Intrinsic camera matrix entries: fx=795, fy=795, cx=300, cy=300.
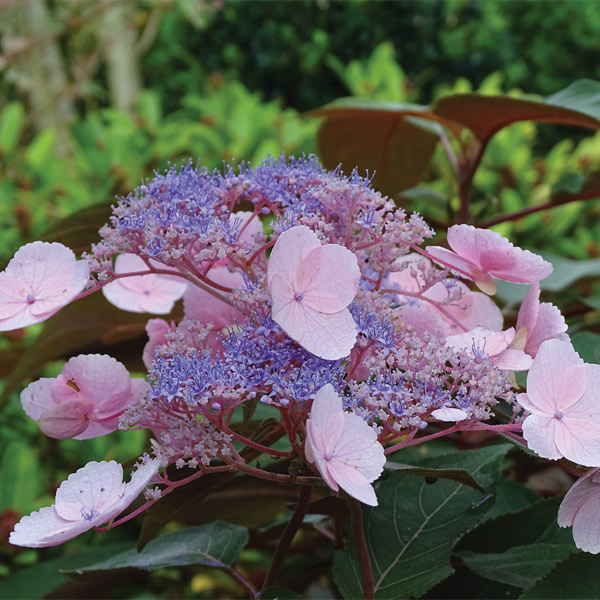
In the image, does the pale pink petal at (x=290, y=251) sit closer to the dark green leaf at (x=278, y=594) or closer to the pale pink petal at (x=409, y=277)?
the pale pink petal at (x=409, y=277)

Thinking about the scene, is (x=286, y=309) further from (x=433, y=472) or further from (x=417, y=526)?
(x=417, y=526)

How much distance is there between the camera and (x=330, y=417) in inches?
18.2

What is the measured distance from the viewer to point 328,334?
19.5 inches

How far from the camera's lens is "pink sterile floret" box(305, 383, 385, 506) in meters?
0.46

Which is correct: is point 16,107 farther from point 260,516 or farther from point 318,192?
point 318,192

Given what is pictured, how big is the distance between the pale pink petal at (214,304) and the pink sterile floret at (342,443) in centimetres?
18

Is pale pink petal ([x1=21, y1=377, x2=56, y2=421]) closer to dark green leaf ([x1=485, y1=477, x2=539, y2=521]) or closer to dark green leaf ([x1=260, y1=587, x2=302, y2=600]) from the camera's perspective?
dark green leaf ([x1=260, y1=587, x2=302, y2=600])

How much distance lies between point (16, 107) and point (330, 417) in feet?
6.28

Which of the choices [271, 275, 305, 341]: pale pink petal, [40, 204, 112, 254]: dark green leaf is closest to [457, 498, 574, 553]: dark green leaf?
[271, 275, 305, 341]: pale pink petal

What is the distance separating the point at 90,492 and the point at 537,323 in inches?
13.2

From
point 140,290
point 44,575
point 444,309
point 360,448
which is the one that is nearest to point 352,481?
point 360,448

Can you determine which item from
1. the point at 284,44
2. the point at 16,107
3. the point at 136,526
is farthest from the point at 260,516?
the point at 284,44

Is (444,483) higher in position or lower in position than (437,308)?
lower

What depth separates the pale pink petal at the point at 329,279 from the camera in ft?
1.65
